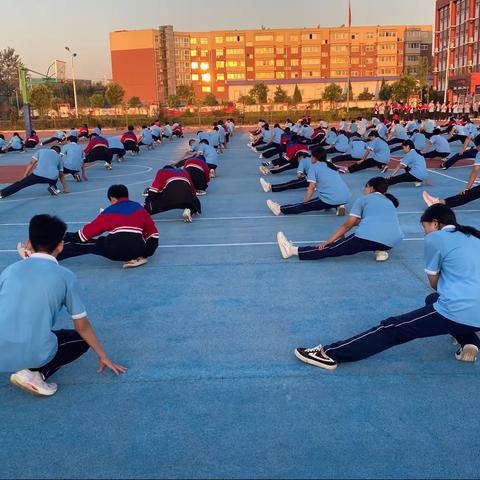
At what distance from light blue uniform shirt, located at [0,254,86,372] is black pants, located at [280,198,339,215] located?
649 centimetres

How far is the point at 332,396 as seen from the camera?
13.0 feet

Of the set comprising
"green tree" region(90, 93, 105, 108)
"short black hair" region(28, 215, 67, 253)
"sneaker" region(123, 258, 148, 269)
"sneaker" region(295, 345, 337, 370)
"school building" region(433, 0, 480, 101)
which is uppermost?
"school building" region(433, 0, 480, 101)

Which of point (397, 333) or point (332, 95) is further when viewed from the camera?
point (332, 95)

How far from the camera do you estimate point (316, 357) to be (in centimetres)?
438

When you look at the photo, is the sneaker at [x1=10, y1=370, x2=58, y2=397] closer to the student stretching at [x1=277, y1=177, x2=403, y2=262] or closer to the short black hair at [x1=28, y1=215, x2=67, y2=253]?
the short black hair at [x1=28, y1=215, x2=67, y2=253]

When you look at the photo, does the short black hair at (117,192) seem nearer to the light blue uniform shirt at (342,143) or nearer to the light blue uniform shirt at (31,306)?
the light blue uniform shirt at (31,306)

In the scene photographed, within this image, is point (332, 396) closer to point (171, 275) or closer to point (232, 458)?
point (232, 458)

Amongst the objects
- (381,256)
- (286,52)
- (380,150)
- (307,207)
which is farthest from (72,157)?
(286,52)

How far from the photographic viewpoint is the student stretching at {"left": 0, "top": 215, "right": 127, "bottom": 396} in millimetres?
3703

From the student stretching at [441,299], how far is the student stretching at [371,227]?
8.54 ft

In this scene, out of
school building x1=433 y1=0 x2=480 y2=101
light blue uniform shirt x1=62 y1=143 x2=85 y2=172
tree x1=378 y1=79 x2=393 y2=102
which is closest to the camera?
light blue uniform shirt x1=62 y1=143 x2=85 y2=172

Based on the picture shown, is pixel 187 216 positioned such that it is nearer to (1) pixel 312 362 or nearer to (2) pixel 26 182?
(2) pixel 26 182

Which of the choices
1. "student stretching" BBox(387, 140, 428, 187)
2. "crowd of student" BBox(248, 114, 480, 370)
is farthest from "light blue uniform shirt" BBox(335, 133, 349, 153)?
"student stretching" BBox(387, 140, 428, 187)

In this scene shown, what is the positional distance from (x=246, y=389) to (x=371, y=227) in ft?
11.4
